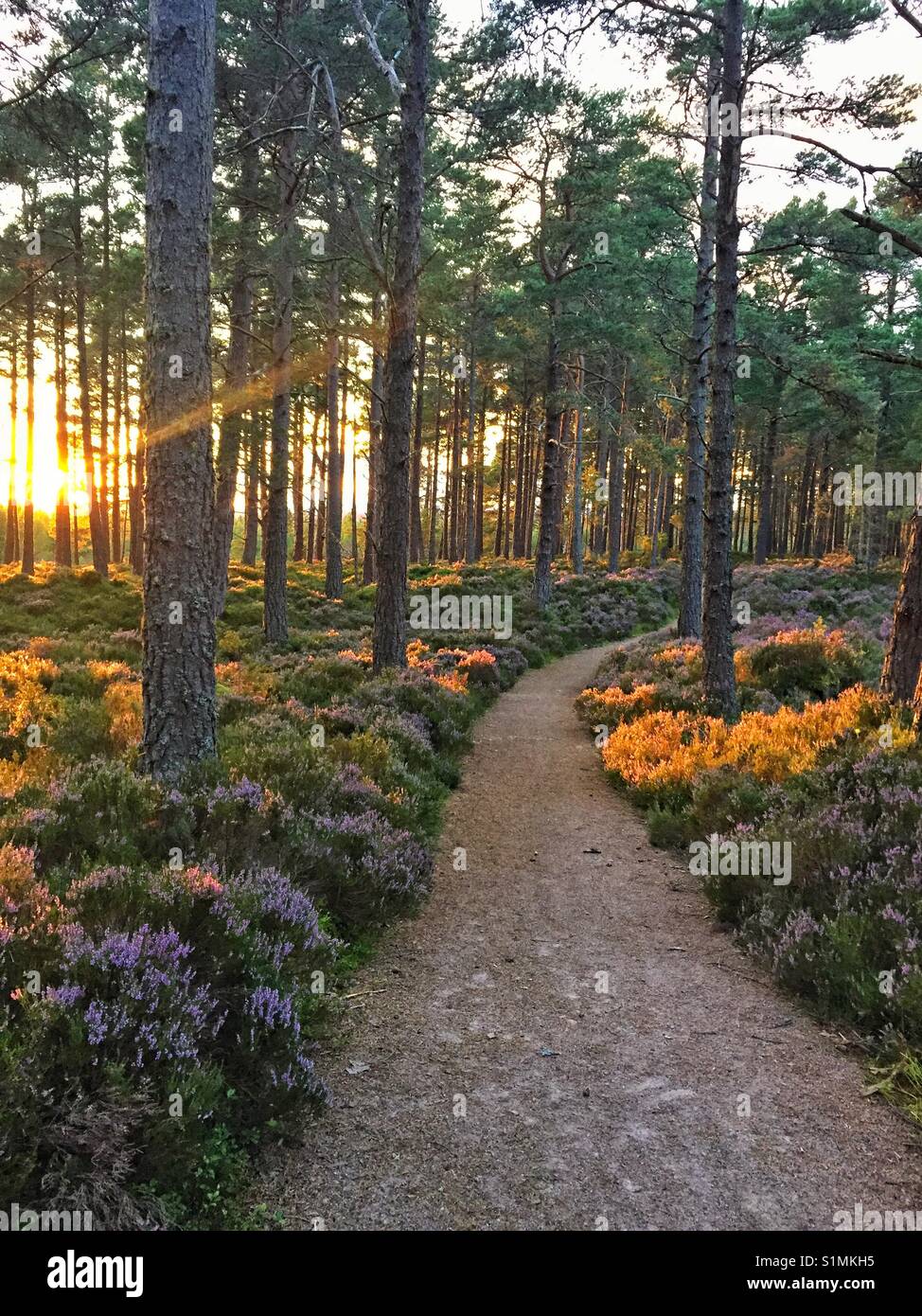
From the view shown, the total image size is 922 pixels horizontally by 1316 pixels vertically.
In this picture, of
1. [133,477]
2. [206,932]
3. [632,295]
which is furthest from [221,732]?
[133,477]

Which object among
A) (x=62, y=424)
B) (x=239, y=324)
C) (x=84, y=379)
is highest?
(x=84, y=379)

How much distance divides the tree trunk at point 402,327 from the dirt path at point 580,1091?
6966mm

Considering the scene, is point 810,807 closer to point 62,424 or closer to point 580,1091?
point 580,1091

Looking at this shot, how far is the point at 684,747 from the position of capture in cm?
916

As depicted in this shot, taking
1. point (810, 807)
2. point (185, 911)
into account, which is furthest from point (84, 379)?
point (810, 807)

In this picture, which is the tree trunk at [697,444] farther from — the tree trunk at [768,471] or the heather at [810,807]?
the tree trunk at [768,471]

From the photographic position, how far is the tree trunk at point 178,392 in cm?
592

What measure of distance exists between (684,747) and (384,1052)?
6148 mm

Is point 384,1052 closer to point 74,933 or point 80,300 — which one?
point 74,933

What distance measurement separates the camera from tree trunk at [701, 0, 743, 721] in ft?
32.6

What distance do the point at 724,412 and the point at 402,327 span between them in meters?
5.33

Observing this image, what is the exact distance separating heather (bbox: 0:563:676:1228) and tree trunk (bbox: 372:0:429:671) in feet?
6.91

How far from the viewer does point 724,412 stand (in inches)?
404

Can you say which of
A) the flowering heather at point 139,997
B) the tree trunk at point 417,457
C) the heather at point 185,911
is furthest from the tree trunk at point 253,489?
the flowering heather at point 139,997
